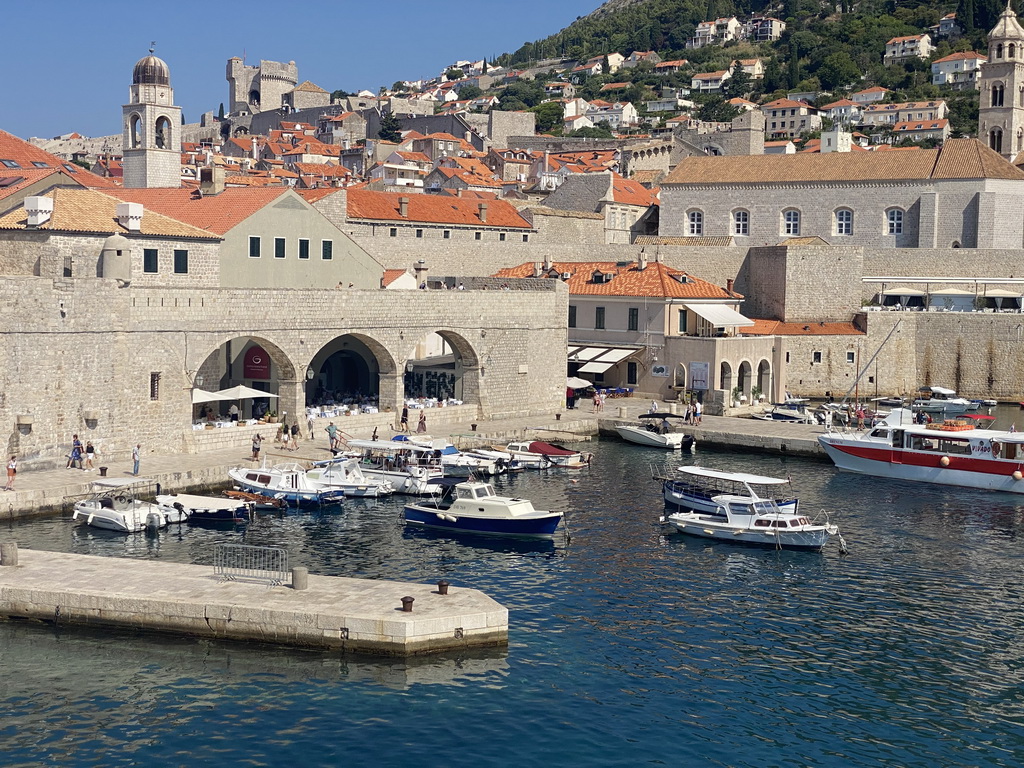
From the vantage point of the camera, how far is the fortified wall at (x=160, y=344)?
97.5 feet

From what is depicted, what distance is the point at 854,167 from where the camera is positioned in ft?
223

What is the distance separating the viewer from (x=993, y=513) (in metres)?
32.0

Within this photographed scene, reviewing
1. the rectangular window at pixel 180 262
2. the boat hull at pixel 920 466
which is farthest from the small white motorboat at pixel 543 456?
the rectangular window at pixel 180 262

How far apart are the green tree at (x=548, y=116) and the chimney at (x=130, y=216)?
4585 inches

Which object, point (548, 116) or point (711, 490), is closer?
point (711, 490)

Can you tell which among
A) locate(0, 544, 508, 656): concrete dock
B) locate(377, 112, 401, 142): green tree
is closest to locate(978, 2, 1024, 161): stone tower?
locate(377, 112, 401, 142): green tree

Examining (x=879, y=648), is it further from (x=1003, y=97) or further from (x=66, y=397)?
(x=1003, y=97)

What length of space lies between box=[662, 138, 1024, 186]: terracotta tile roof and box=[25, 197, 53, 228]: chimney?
4430cm

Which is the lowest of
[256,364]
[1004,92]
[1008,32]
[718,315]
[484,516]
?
[484,516]

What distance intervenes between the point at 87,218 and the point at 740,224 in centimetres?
4416

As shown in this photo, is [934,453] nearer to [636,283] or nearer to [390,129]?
[636,283]

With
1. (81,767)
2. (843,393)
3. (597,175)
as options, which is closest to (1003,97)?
(597,175)

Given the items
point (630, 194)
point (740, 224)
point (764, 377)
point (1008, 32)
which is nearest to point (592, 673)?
point (764, 377)

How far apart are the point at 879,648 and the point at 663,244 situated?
154 feet
